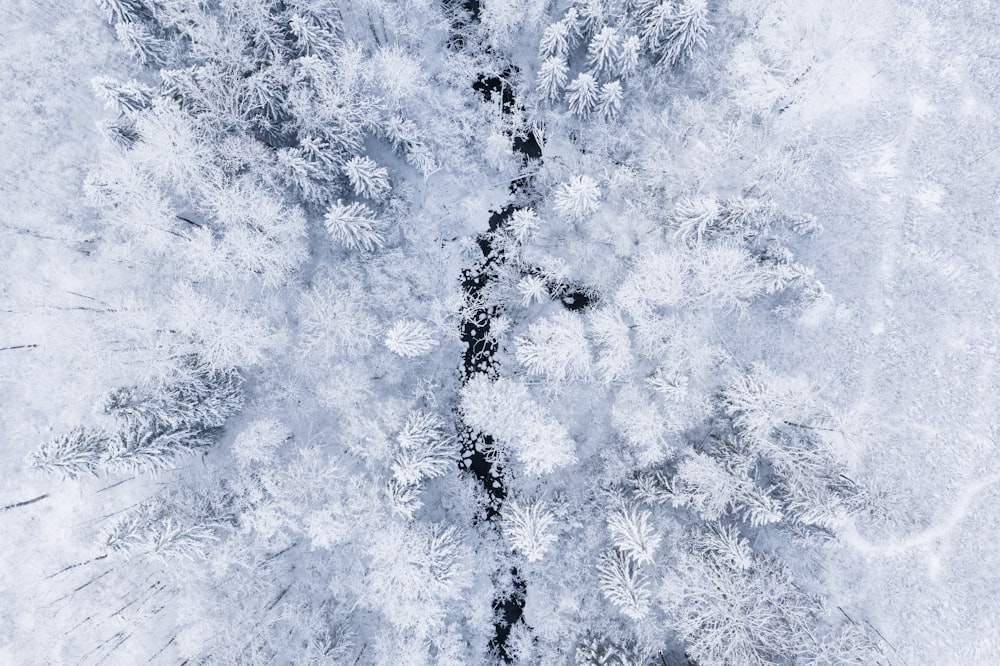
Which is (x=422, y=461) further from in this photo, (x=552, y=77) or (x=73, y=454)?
(x=552, y=77)

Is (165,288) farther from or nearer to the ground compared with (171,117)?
nearer to the ground

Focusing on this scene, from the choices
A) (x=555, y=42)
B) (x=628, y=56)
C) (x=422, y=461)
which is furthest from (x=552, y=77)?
(x=422, y=461)

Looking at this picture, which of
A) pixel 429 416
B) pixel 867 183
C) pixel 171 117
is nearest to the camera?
pixel 171 117

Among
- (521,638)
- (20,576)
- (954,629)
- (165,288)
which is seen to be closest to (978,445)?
(954,629)

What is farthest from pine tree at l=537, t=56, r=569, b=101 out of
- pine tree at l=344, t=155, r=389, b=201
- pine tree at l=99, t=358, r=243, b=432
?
pine tree at l=99, t=358, r=243, b=432

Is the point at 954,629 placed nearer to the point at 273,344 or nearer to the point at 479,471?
the point at 479,471

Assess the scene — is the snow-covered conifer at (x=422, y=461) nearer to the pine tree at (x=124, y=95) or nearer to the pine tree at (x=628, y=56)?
the pine tree at (x=628, y=56)

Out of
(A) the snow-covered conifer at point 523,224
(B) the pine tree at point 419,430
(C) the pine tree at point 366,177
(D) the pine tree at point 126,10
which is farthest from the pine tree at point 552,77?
(D) the pine tree at point 126,10
